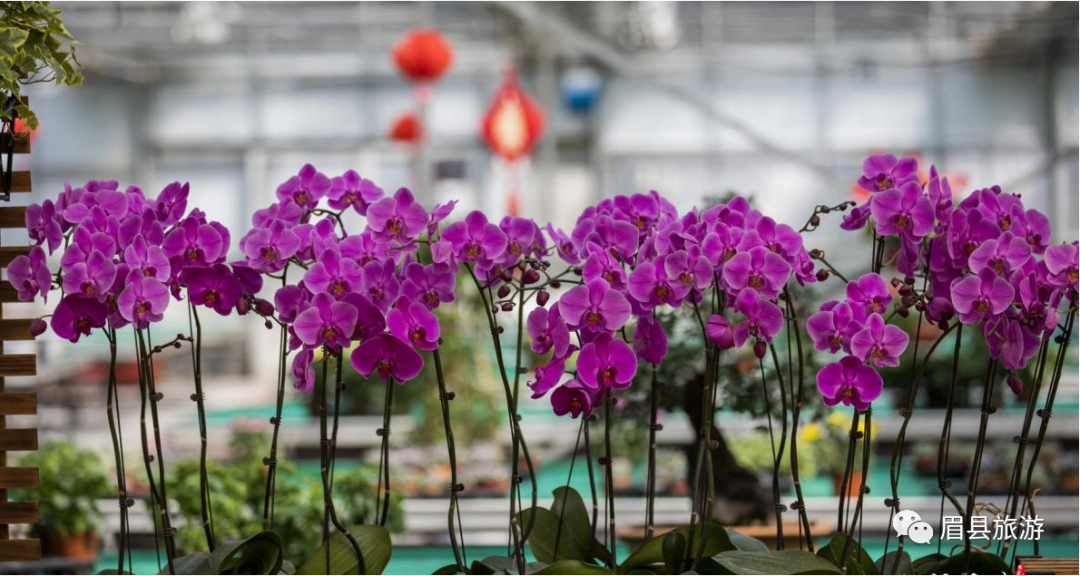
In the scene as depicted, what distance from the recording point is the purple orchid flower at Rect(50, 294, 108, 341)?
1.14 meters

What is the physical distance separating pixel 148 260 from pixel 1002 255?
33.4 inches

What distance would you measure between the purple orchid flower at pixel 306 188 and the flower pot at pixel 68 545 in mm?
1993

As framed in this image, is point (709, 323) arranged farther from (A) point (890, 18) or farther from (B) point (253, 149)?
(B) point (253, 149)

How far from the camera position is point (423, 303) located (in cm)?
115

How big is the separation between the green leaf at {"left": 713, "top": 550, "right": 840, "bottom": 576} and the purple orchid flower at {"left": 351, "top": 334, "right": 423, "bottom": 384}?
367mm

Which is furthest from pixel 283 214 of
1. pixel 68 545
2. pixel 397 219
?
pixel 68 545

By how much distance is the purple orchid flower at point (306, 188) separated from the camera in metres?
1.25

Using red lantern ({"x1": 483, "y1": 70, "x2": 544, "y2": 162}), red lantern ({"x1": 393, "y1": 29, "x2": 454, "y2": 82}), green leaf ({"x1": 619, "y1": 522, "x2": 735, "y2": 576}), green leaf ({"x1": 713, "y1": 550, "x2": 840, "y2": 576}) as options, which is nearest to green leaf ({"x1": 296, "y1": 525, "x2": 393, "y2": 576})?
green leaf ({"x1": 619, "y1": 522, "x2": 735, "y2": 576})

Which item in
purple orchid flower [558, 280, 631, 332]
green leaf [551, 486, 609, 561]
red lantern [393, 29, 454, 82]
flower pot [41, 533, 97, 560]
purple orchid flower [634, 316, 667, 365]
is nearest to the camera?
purple orchid flower [558, 280, 631, 332]

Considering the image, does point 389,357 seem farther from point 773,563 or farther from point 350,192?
point 773,563

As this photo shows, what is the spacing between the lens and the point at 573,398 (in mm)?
1103

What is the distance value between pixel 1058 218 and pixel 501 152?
778 centimetres

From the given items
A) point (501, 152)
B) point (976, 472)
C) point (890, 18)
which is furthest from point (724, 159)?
point (976, 472)

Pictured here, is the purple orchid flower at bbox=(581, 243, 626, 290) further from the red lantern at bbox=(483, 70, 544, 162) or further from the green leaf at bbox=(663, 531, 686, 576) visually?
the red lantern at bbox=(483, 70, 544, 162)
